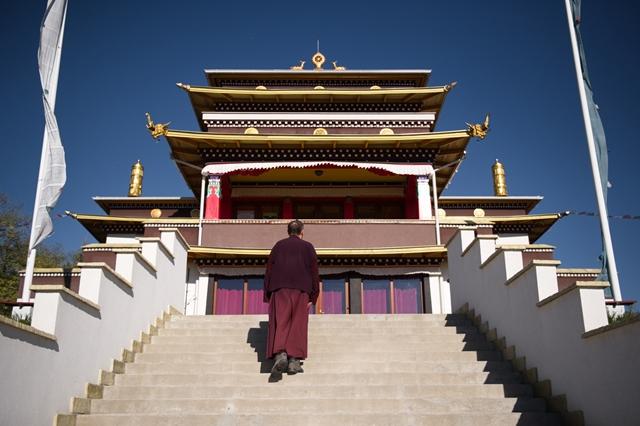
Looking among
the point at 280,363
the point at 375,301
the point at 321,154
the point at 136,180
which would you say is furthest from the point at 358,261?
the point at 136,180

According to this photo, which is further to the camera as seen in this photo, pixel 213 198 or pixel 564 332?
pixel 213 198

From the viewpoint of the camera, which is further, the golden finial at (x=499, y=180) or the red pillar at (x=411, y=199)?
the golden finial at (x=499, y=180)

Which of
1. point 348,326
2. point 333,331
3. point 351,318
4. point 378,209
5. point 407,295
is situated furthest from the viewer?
point 378,209

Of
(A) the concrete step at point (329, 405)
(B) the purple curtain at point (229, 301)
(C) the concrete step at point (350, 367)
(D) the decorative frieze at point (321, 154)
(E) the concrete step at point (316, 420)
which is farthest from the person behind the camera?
(D) the decorative frieze at point (321, 154)

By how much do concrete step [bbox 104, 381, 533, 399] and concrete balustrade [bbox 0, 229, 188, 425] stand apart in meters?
0.85

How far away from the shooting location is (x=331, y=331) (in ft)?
28.3

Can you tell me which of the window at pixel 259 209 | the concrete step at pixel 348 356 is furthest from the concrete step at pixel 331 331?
the window at pixel 259 209

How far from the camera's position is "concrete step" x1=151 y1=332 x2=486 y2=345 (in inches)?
320

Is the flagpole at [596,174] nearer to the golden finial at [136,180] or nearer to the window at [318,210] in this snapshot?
the window at [318,210]

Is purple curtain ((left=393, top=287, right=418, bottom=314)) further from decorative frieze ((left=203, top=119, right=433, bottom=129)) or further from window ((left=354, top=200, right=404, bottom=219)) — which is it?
decorative frieze ((left=203, top=119, right=433, bottom=129))

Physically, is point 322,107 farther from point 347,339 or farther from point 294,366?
point 294,366

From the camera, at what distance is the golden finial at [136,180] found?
26000mm

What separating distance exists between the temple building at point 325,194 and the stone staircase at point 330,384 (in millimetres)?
7443

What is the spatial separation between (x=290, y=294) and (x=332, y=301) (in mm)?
9868
